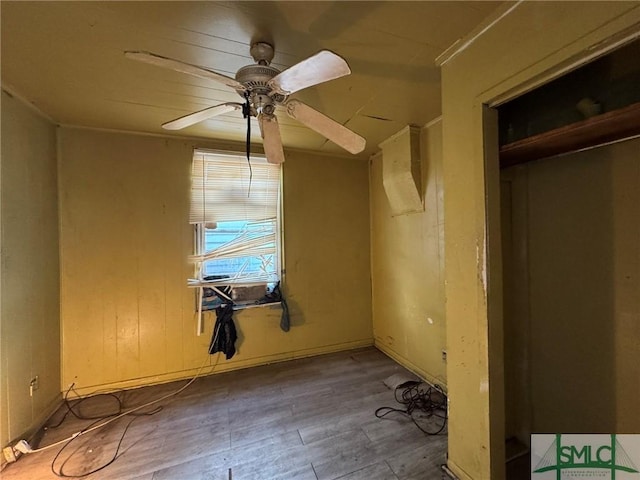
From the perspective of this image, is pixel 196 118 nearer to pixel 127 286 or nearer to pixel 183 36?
pixel 183 36

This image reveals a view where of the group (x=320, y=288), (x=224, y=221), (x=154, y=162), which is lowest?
(x=320, y=288)

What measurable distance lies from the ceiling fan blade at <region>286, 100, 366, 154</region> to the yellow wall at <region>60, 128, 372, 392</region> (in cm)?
160

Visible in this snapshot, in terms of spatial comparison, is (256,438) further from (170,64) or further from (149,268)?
(170,64)

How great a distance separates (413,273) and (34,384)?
3253 millimetres


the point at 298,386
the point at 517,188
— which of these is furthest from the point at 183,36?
the point at 298,386

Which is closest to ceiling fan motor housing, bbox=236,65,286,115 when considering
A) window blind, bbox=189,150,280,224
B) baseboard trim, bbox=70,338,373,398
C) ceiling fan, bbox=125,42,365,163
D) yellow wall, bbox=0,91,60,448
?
ceiling fan, bbox=125,42,365,163

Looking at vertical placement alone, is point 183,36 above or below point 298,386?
above

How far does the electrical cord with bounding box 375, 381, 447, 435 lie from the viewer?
204 cm

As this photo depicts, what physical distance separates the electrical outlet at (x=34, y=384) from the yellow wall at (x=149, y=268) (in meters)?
0.37

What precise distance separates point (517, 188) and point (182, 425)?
9.35ft

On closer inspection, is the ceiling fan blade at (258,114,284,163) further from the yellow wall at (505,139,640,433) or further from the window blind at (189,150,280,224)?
the yellow wall at (505,139,640,433)

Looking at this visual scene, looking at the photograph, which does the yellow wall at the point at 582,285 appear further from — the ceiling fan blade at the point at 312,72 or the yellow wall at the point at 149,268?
the yellow wall at the point at 149,268

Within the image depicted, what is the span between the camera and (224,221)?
9.48 ft

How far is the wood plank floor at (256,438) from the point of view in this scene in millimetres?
1583
